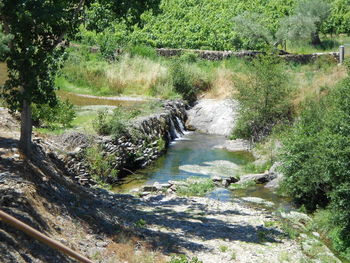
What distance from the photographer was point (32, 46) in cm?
1557

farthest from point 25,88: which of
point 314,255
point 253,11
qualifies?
point 253,11

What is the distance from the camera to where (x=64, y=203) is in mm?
14828

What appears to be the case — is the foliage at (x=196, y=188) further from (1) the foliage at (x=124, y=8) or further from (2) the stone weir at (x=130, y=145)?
(1) the foliage at (x=124, y=8)

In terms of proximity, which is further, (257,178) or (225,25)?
(225,25)

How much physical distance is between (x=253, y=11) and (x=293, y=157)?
30686mm

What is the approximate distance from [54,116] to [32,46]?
873 cm

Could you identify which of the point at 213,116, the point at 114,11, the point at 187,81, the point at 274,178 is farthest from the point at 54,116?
the point at 187,81

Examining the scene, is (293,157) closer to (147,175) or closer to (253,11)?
(147,175)

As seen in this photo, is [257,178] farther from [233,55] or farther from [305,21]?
[305,21]

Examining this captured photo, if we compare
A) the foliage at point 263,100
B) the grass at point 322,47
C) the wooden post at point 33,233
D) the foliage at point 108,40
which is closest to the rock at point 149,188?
the foliage at point 263,100

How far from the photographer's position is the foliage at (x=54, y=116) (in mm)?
23375

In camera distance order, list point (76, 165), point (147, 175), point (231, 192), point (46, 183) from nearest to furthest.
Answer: point (46, 183), point (76, 165), point (231, 192), point (147, 175)

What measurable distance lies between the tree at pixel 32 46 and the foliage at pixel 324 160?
28.7 ft

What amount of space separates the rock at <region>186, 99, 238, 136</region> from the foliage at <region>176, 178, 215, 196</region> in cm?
1005
